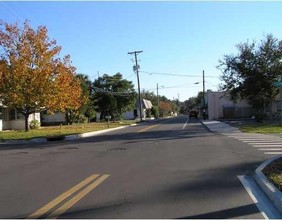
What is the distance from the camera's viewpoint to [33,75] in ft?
113

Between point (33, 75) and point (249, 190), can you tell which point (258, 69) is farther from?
point (249, 190)

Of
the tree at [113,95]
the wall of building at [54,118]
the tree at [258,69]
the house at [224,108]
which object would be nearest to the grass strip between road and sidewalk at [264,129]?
the tree at [258,69]

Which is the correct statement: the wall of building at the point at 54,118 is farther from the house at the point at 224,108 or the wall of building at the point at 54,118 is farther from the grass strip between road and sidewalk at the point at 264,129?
the grass strip between road and sidewalk at the point at 264,129

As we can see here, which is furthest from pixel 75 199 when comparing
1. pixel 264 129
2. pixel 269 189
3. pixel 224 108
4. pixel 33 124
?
pixel 224 108

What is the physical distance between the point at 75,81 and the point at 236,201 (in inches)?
1247

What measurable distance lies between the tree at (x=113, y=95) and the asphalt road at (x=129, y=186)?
66.7 meters

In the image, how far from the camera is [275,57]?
43156mm

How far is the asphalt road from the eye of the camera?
7.90 meters

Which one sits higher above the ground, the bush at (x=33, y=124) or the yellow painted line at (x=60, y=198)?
the bush at (x=33, y=124)

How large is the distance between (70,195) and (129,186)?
1.50 meters

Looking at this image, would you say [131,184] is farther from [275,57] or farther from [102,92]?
[102,92]

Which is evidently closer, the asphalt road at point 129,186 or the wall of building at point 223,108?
the asphalt road at point 129,186

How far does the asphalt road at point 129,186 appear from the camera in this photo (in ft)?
25.9

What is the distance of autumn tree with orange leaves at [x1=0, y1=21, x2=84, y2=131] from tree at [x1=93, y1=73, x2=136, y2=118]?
1786 inches
